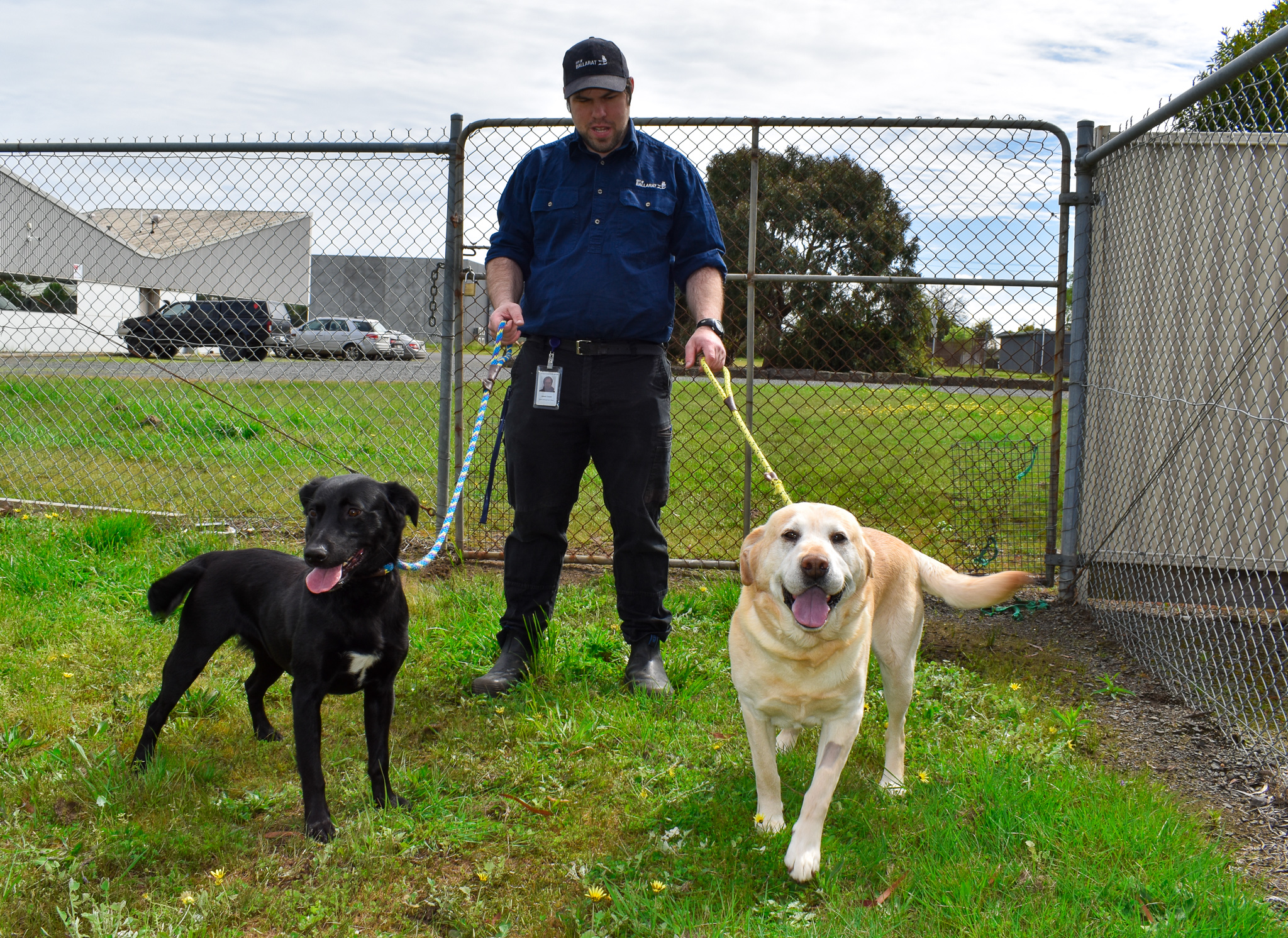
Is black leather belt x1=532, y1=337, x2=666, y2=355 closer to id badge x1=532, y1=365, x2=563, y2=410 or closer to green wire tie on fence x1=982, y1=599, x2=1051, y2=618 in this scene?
id badge x1=532, y1=365, x2=563, y2=410

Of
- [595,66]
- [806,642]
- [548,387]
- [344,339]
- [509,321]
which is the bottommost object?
[806,642]

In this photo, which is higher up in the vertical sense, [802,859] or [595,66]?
[595,66]

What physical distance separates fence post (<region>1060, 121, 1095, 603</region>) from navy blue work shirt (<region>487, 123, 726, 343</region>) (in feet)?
7.08

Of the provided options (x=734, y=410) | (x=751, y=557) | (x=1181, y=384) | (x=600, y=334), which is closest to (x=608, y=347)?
(x=600, y=334)

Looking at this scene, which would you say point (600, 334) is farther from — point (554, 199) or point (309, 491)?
point (309, 491)

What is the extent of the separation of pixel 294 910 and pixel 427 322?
11.2ft

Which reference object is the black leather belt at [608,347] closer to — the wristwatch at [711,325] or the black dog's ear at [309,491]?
the wristwatch at [711,325]

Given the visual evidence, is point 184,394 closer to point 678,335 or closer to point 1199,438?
point 678,335

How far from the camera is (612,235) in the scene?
3.33 metres

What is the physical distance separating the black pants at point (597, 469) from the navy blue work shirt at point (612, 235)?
144mm

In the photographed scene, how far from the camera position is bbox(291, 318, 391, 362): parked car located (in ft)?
20.0

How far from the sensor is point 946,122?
4402mm

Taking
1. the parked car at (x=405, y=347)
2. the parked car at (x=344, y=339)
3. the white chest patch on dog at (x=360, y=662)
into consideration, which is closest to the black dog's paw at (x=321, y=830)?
the white chest patch on dog at (x=360, y=662)

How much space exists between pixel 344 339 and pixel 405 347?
0.98 metres
